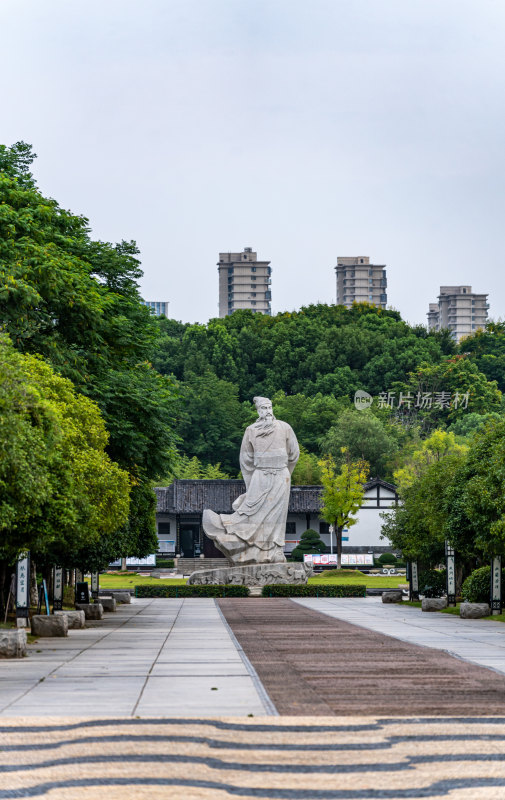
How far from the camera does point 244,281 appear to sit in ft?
620

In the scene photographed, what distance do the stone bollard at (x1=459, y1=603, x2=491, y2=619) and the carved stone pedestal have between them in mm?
15248

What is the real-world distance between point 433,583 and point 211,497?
135ft

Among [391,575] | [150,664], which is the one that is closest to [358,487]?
[391,575]

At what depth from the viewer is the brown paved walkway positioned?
10.8 m

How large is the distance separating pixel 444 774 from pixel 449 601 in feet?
75.4

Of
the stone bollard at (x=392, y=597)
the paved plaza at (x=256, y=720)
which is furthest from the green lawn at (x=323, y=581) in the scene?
the paved plaza at (x=256, y=720)

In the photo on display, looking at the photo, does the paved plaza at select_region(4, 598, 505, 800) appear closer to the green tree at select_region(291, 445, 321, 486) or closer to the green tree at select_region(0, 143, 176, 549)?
the green tree at select_region(0, 143, 176, 549)

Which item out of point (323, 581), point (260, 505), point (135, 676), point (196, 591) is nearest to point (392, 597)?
point (196, 591)

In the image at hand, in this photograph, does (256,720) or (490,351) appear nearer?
(256,720)

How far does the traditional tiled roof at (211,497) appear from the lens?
73562 millimetres

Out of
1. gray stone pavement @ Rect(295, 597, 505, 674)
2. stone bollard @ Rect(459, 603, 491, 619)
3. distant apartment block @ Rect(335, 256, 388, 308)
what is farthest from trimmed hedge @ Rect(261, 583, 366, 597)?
distant apartment block @ Rect(335, 256, 388, 308)

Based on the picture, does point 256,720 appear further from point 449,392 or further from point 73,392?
point 449,392

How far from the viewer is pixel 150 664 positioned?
50.4 ft

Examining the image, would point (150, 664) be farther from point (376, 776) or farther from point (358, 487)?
point (358, 487)
